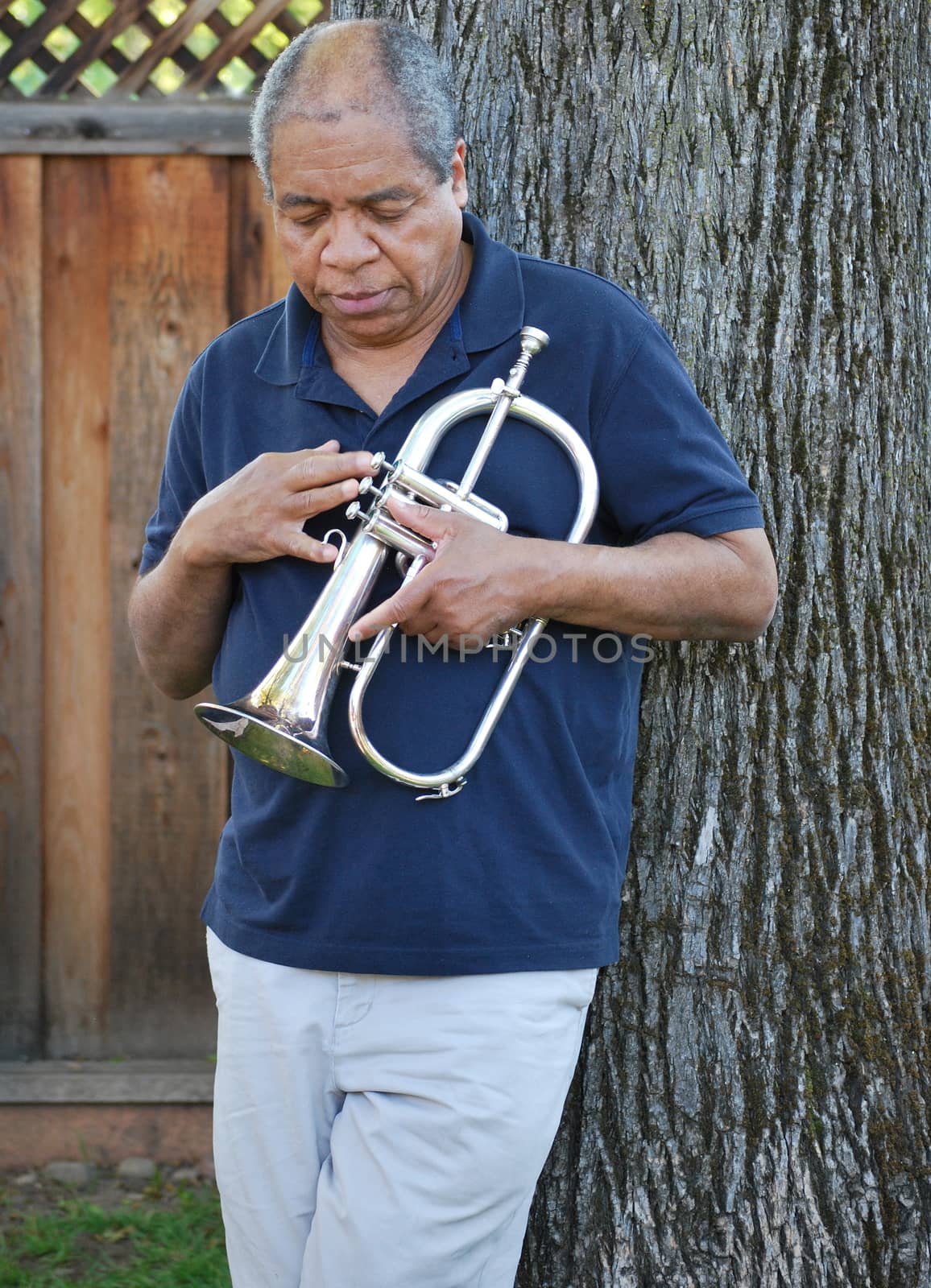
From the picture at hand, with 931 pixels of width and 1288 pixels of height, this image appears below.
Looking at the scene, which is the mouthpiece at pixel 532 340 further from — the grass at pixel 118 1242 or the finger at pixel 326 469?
the grass at pixel 118 1242

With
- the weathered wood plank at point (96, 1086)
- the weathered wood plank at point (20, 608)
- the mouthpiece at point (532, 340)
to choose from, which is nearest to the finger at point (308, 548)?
the mouthpiece at point (532, 340)

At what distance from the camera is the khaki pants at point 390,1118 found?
1.92m

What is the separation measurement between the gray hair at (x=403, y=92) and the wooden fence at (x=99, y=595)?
1.64 m

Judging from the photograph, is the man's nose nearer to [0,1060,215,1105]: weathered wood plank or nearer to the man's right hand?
the man's right hand

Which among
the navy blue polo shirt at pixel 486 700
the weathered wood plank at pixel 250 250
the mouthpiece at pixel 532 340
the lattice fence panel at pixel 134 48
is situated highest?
the lattice fence panel at pixel 134 48

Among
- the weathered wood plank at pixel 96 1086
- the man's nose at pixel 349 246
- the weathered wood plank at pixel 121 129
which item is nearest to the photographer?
the man's nose at pixel 349 246

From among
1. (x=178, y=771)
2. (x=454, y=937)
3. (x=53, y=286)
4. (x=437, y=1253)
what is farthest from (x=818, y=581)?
(x=53, y=286)

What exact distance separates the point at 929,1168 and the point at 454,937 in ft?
3.46

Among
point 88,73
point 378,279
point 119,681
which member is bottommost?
point 119,681

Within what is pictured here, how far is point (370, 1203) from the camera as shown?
75.6 inches

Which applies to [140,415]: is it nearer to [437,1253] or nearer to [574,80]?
[574,80]

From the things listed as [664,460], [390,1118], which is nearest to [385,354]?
[664,460]

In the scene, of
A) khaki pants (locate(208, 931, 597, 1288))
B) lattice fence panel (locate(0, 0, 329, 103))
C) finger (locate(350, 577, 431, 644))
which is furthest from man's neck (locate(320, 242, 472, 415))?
lattice fence panel (locate(0, 0, 329, 103))

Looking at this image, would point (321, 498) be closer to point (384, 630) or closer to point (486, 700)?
point (384, 630)
